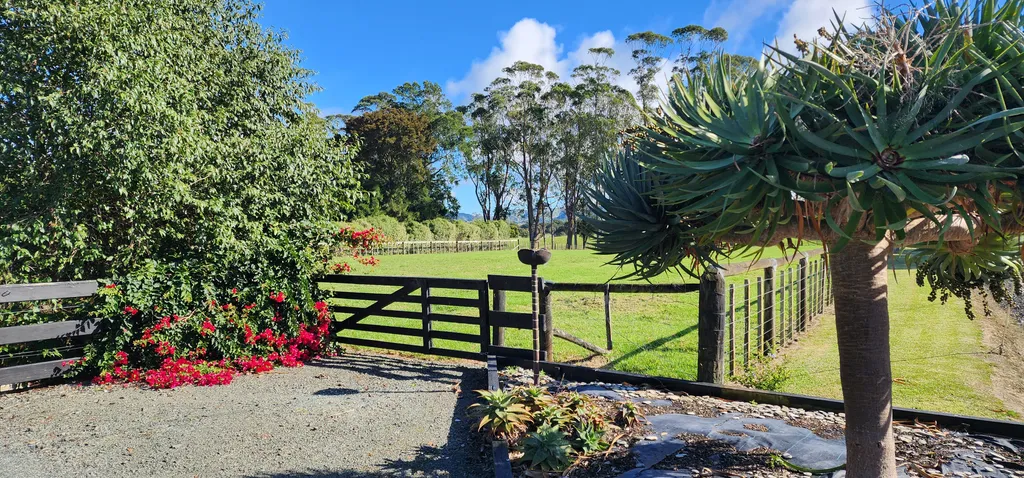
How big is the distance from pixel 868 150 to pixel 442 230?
37284 mm

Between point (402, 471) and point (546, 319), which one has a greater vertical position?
point (546, 319)

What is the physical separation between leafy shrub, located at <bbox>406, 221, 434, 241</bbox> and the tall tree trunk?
34.0 meters

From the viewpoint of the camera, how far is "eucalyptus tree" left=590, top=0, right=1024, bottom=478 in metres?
1.74

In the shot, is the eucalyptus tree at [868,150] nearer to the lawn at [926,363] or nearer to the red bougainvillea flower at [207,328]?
the lawn at [926,363]

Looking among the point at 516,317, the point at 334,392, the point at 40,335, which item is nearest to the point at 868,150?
the point at 516,317

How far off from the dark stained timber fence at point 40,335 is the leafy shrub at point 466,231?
32.6 metres

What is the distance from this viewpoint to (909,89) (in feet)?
6.05

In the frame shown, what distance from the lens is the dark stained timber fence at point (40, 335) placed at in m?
6.13

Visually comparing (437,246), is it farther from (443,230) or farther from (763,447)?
(763,447)

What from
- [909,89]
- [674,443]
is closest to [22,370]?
[674,443]

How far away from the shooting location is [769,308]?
24.2 feet

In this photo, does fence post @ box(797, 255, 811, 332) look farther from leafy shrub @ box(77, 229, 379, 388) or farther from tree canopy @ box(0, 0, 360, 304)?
leafy shrub @ box(77, 229, 379, 388)

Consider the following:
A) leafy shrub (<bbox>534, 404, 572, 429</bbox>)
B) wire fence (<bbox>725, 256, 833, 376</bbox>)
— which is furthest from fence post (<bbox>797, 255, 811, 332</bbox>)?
leafy shrub (<bbox>534, 404, 572, 429</bbox>)

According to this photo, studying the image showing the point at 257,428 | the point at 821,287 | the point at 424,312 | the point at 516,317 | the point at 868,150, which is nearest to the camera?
the point at 868,150
